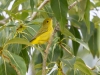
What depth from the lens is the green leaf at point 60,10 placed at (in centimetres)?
88

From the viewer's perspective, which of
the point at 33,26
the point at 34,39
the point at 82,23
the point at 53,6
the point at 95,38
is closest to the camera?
the point at 53,6

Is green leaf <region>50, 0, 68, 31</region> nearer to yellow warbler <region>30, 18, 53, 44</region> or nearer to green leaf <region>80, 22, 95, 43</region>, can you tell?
yellow warbler <region>30, 18, 53, 44</region>

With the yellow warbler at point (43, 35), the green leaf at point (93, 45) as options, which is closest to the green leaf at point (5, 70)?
the yellow warbler at point (43, 35)

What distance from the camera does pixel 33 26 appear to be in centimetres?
128

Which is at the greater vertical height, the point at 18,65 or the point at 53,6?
the point at 53,6

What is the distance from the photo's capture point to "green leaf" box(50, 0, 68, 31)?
879mm

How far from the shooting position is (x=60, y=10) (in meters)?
0.89

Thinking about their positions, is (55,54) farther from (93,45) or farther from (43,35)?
(93,45)

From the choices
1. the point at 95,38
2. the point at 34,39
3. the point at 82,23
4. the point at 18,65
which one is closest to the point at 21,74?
the point at 18,65

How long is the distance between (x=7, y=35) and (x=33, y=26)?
0.41ft

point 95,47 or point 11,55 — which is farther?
point 95,47

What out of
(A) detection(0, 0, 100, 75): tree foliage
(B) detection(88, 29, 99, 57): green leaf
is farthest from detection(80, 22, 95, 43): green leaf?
(B) detection(88, 29, 99, 57): green leaf

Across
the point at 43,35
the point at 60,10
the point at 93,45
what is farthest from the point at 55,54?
the point at 60,10

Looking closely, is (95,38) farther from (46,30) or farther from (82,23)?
(46,30)
